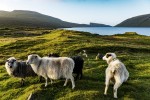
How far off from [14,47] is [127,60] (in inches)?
761

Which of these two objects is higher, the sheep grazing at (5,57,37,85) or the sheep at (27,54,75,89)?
the sheep at (27,54,75,89)

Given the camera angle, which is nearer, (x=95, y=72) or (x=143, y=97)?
(x=143, y=97)

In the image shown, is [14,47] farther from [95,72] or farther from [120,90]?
[120,90]

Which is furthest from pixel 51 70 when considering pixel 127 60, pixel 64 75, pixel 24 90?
pixel 127 60

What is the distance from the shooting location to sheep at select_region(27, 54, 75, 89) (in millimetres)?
19953

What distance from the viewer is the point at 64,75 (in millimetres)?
20078

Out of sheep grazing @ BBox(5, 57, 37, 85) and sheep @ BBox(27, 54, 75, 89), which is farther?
sheep grazing @ BBox(5, 57, 37, 85)

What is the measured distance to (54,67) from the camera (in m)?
20.2

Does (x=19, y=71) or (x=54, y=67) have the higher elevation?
(x=54, y=67)

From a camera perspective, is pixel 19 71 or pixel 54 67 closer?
pixel 54 67

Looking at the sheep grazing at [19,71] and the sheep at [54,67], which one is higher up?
the sheep at [54,67]

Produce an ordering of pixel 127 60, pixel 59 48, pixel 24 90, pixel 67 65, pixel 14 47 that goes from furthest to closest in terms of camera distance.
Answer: pixel 14 47, pixel 59 48, pixel 127 60, pixel 24 90, pixel 67 65

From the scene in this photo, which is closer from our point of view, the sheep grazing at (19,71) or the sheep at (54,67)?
the sheep at (54,67)

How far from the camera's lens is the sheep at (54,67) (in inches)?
786
